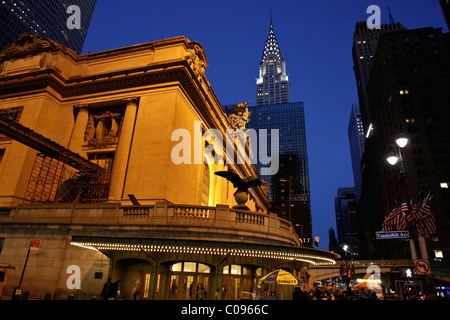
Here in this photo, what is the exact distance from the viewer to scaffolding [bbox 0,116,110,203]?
27094 millimetres

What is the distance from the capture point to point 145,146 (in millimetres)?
27188

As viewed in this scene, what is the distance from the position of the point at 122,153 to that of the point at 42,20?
117491 millimetres

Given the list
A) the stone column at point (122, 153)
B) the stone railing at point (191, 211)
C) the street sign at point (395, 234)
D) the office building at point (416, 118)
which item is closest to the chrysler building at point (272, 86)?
the office building at point (416, 118)

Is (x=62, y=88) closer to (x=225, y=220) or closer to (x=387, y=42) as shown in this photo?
(x=225, y=220)

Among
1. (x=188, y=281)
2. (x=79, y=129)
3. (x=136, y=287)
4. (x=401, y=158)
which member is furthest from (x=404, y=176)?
(x=79, y=129)

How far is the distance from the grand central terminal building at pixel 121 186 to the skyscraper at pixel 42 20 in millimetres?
80771

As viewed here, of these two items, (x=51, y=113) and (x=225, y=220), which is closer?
(x=225, y=220)

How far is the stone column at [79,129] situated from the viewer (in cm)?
3041

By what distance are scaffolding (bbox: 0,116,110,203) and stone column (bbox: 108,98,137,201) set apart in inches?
74.3

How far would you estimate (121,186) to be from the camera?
86.1ft

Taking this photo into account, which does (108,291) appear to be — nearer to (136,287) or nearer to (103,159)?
(136,287)

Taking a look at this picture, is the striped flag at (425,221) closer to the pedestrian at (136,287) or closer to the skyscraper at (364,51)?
the pedestrian at (136,287)
